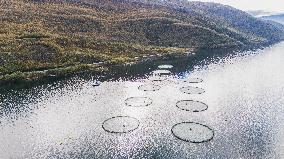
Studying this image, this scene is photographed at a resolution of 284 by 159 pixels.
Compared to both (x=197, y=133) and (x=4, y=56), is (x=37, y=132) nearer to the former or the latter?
(x=197, y=133)

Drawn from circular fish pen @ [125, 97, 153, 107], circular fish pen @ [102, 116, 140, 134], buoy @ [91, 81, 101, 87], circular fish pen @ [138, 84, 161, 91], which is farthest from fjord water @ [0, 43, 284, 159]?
buoy @ [91, 81, 101, 87]

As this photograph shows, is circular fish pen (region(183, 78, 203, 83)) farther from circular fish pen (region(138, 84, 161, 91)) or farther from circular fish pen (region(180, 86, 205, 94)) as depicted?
circular fish pen (region(138, 84, 161, 91))

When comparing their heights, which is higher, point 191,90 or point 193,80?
point 191,90

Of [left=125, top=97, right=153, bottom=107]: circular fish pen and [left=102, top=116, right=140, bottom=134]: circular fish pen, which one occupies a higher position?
[left=102, top=116, right=140, bottom=134]: circular fish pen

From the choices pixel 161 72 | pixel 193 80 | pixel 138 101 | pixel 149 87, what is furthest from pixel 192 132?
pixel 161 72

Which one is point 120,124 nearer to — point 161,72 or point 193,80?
point 193,80

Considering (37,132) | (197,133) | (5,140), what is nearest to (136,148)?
(197,133)

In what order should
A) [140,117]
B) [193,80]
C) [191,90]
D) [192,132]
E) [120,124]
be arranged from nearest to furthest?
[192,132] → [120,124] → [140,117] → [191,90] → [193,80]
